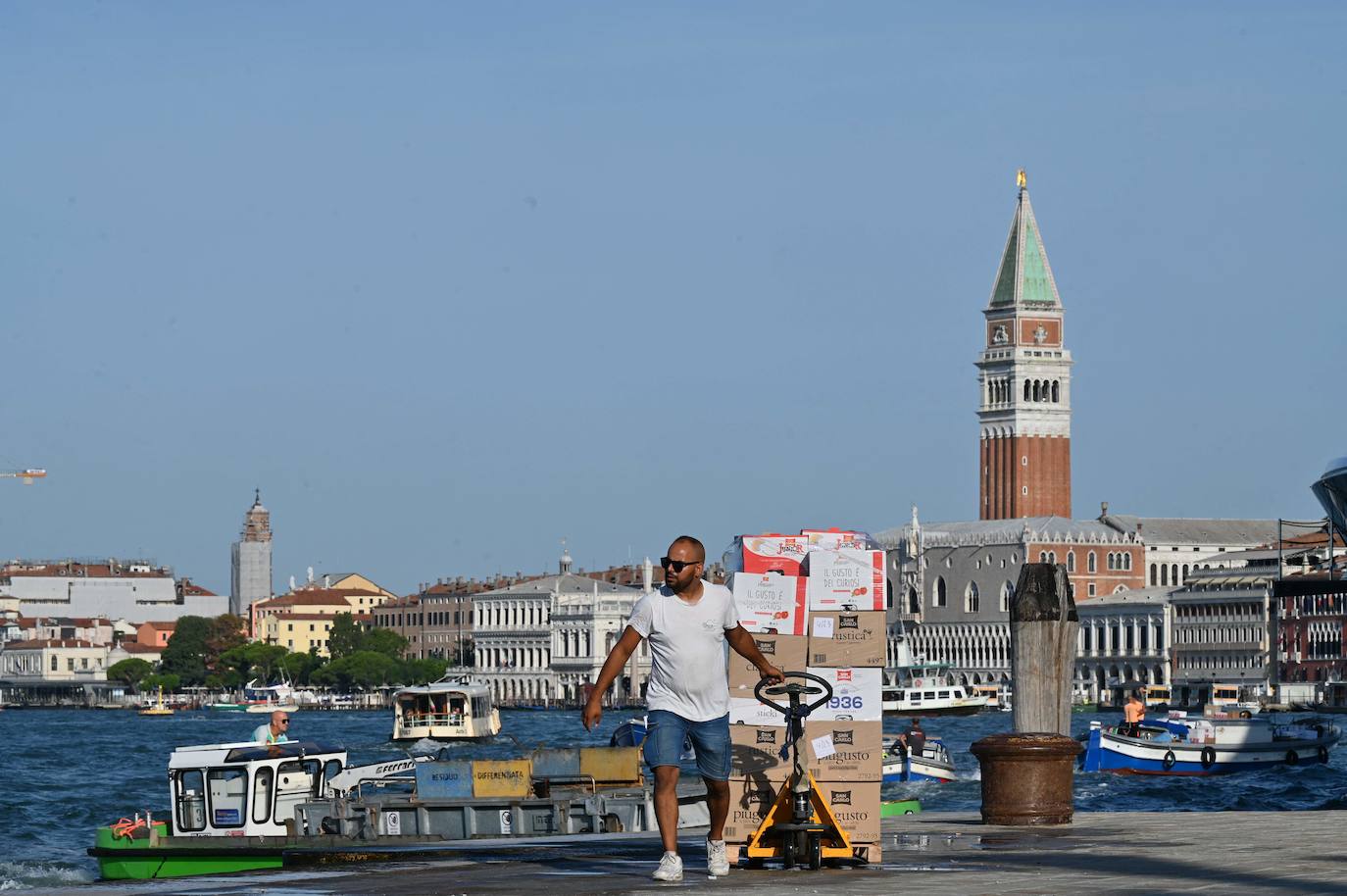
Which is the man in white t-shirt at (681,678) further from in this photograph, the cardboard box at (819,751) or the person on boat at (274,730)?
the person on boat at (274,730)

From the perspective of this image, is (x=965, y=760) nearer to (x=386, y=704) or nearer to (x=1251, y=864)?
(x=1251, y=864)

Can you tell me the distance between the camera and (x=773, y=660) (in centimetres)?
1133

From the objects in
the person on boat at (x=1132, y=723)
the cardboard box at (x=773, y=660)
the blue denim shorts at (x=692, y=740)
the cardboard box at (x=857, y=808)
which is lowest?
the person on boat at (x=1132, y=723)

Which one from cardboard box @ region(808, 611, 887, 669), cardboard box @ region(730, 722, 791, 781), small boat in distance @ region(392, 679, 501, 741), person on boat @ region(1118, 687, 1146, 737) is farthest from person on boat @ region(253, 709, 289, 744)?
small boat in distance @ region(392, 679, 501, 741)

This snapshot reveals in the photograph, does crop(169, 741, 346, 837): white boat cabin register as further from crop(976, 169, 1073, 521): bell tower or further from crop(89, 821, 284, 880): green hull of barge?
crop(976, 169, 1073, 521): bell tower

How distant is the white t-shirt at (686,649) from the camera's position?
33.4 feet

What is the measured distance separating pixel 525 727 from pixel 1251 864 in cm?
9956

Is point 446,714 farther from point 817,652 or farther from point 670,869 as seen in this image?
point 670,869

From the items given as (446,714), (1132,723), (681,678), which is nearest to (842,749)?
(681,678)

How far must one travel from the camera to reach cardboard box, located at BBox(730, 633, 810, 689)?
36.9 ft

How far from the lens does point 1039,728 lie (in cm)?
1608

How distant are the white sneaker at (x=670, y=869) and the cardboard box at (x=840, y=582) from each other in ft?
5.26

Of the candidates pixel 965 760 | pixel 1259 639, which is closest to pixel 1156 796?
pixel 965 760

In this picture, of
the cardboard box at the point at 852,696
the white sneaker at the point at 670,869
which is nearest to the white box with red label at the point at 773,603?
the cardboard box at the point at 852,696
